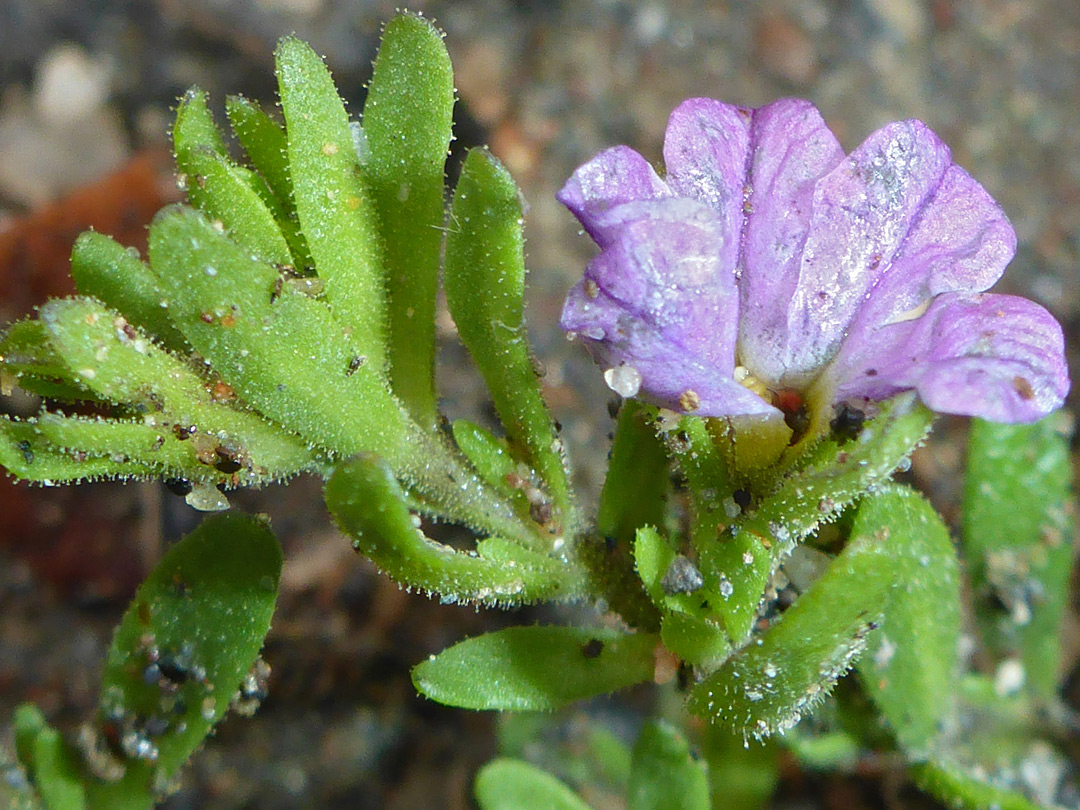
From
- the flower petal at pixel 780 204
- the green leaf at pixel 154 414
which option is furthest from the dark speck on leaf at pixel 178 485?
the flower petal at pixel 780 204

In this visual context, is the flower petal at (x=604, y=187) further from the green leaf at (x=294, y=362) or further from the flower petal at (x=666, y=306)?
the green leaf at (x=294, y=362)

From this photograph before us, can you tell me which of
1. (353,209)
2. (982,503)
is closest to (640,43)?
(982,503)

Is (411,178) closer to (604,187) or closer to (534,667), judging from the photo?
(604,187)

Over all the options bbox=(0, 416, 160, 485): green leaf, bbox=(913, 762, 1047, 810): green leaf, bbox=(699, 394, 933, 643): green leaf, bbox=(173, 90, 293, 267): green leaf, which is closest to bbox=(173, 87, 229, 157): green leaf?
bbox=(173, 90, 293, 267): green leaf

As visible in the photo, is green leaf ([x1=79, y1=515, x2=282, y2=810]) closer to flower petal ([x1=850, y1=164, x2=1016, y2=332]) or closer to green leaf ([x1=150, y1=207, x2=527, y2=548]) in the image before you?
green leaf ([x1=150, y1=207, x2=527, y2=548])

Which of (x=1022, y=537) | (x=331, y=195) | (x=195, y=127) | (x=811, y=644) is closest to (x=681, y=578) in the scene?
(x=811, y=644)
